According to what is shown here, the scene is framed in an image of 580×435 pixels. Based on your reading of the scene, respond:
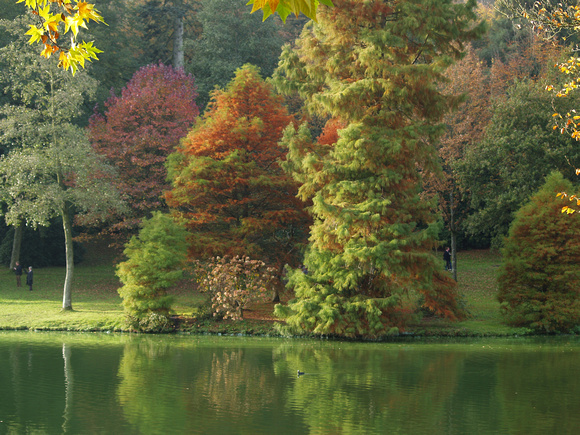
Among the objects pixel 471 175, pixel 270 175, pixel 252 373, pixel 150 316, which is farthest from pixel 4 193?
pixel 471 175

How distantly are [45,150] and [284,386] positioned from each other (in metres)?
16.6

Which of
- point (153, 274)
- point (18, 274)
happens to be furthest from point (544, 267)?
point (18, 274)

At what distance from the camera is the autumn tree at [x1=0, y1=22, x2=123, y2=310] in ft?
85.8

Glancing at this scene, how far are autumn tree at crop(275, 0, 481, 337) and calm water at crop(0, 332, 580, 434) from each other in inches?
62.4

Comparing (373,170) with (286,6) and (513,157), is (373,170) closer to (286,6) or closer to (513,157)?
(513,157)

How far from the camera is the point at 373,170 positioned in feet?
75.8

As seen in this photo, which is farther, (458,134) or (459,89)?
(458,134)

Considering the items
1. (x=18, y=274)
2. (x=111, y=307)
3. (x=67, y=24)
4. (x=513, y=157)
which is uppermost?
(x=513, y=157)

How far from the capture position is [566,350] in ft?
67.3

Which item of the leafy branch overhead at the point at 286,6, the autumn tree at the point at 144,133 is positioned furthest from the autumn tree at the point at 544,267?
Result: the leafy branch overhead at the point at 286,6

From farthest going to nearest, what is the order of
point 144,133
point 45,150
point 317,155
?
point 144,133
point 45,150
point 317,155

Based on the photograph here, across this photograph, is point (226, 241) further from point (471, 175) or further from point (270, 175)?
point (471, 175)

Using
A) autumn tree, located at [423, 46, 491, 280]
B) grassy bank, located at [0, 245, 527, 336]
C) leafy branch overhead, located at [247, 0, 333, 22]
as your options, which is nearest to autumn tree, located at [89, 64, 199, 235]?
grassy bank, located at [0, 245, 527, 336]

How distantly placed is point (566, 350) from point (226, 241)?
12843 mm
